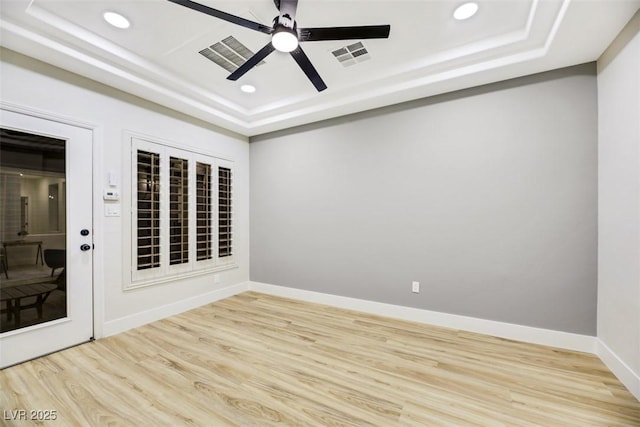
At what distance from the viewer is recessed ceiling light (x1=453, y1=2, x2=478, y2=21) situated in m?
2.09

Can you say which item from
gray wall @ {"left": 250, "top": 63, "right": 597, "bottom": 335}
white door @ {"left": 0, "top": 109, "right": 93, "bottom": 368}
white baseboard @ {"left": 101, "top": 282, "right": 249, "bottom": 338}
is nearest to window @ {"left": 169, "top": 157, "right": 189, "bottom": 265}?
white baseboard @ {"left": 101, "top": 282, "right": 249, "bottom": 338}

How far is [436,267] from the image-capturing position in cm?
315

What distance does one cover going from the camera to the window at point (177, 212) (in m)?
3.21

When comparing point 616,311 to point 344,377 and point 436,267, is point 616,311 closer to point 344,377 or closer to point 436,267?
point 436,267

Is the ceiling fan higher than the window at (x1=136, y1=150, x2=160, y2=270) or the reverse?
higher

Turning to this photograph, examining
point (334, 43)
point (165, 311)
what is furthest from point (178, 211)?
point (334, 43)

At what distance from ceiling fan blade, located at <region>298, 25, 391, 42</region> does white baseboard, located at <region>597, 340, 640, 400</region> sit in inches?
116

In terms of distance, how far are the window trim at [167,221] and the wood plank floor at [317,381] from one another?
2.15 feet

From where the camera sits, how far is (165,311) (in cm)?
340

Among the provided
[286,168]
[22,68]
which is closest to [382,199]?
[286,168]

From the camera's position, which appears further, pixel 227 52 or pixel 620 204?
pixel 227 52

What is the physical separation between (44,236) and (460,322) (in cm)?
426

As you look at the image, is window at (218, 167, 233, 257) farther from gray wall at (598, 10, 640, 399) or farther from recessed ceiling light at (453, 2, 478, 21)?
gray wall at (598, 10, 640, 399)

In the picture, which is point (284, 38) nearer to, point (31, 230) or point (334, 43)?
point (334, 43)
